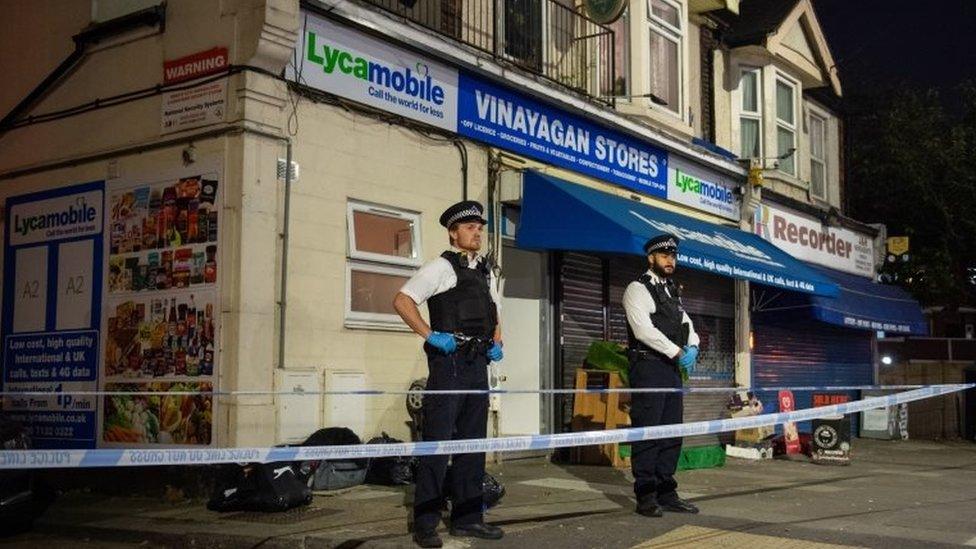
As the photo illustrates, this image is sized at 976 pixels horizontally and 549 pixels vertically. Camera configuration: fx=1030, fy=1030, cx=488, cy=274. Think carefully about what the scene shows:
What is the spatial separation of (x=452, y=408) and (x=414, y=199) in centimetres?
402

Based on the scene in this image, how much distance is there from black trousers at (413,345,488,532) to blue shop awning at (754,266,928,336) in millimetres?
10662

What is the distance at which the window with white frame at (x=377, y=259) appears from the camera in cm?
896

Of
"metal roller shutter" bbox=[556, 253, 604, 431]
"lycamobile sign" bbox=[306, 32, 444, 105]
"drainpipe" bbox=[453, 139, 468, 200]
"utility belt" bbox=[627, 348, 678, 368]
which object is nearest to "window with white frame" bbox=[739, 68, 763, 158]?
"metal roller shutter" bbox=[556, 253, 604, 431]

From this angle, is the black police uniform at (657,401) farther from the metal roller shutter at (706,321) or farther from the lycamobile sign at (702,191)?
the lycamobile sign at (702,191)

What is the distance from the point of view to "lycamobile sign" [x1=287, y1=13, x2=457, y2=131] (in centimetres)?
866

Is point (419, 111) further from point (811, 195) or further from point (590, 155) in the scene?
point (811, 195)

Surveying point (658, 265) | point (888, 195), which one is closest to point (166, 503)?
point (658, 265)

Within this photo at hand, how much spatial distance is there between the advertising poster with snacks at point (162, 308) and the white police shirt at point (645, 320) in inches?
124

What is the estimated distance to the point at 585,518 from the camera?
7.05 meters

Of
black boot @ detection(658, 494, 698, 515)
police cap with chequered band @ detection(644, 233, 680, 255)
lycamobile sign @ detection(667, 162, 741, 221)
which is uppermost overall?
lycamobile sign @ detection(667, 162, 741, 221)

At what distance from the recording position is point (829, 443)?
38.8 ft

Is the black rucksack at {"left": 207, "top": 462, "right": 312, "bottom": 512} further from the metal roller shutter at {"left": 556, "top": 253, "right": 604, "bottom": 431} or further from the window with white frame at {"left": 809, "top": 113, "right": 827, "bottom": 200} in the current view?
the window with white frame at {"left": 809, "top": 113, "right": 827, "bottom": 200}

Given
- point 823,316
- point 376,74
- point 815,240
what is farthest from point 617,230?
point 815,240

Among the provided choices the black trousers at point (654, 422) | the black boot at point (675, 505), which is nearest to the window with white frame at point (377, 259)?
the black trousers at point (654, 422)
